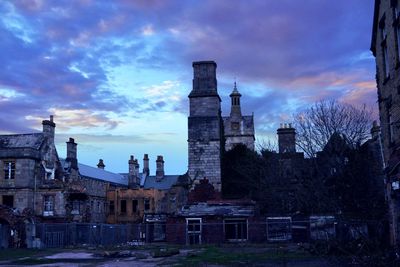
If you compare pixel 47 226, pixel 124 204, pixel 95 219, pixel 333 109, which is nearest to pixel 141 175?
pixel 124 204

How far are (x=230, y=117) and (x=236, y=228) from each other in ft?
139

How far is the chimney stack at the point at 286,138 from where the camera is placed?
159 ft

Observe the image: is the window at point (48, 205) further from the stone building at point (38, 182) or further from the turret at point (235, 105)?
the turret at point (235, 105)

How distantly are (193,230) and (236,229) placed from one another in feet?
11.3

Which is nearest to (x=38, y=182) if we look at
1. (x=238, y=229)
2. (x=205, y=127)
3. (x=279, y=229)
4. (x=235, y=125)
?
(x=205, y=127)

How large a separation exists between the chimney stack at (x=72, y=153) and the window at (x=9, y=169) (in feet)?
29.0

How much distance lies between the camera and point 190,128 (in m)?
44.1

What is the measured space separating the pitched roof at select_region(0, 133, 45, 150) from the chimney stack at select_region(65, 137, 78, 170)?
6953 millimetres

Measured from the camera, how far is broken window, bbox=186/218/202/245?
39.2 meters

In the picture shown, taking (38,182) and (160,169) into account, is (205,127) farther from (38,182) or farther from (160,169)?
(160,169)

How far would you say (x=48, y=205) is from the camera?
1751 inches

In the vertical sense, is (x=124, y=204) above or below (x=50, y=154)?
below

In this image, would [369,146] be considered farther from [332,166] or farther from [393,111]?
[393,111]

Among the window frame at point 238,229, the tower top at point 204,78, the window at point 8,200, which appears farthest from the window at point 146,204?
the window frame at point 238,229
